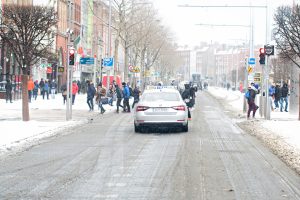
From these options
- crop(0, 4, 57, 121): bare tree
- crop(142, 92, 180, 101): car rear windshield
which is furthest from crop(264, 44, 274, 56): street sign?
crop(0, 4, 57, 121): bare tree

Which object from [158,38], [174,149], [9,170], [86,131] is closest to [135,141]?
[174,149]

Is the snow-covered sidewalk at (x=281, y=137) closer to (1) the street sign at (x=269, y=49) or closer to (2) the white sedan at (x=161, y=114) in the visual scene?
(2) the white sedan at (x=161, y=114)

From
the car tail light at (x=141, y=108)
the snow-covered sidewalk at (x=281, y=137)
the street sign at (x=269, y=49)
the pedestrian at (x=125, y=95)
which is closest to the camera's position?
the snow-covered sidewalk at (x=281, y=137)

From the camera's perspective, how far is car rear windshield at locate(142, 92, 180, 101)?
2273 cm

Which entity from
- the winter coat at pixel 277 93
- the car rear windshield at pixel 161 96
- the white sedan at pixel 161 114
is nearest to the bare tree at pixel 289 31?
the car rear windshield at pixel 161 96

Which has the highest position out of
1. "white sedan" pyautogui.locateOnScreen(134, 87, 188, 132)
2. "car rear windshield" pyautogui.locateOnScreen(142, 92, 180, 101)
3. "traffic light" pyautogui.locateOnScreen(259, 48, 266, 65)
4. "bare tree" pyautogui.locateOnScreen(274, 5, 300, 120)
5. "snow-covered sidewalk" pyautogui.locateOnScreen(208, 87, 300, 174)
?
"bare tree" pyautogui.locateOnScreen(274, 5, 300, 120)

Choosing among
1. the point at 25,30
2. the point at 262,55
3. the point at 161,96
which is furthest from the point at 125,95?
the point at 161,96

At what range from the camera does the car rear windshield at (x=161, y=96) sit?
74.6 ft

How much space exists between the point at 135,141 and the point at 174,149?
256 centimetres

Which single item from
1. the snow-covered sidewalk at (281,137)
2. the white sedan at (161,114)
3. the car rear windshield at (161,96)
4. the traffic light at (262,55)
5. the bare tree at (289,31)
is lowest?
the snow-covered sidewalk at (281,137)

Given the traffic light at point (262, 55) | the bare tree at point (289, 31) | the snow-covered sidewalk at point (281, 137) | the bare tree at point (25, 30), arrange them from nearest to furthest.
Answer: the snow-covered sidewalk at point (281, 137) < the bare tree at point (25, 30) < the bare tree at point (289, 31) < the traffic light at point (262, 55)

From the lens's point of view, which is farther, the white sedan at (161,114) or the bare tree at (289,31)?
the bare tree at (289,31)

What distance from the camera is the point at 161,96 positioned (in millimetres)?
22875

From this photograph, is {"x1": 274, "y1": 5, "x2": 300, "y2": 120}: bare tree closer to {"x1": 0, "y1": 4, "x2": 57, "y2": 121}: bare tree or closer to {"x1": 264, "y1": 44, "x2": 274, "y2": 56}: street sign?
{"x1": 264, "y1": 44, "x2": 274, "y2": 56}: street sign
